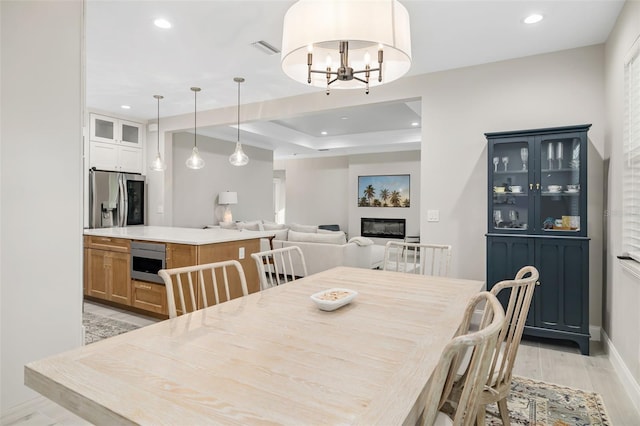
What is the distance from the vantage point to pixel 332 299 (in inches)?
65.1

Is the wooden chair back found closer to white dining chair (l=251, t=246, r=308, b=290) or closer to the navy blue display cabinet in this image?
white dining chair (l=251, t=246, r=308, b=290)

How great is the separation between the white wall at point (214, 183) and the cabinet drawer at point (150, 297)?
2.69 metres

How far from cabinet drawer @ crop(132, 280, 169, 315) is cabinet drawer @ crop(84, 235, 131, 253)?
402 millimetres

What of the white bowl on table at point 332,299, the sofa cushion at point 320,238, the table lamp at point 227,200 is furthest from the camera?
the table lamp at point 227,200

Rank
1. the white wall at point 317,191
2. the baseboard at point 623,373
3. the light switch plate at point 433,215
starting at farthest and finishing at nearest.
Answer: the white wall at point 317,191
the light switch plate at point 433,215
the baseboard at point 623,373

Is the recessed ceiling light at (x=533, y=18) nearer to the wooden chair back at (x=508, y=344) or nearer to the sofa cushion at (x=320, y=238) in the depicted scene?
the wooden chair back at (x=508, y=344)

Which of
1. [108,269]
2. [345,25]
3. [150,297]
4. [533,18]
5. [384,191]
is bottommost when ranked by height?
[150,297]

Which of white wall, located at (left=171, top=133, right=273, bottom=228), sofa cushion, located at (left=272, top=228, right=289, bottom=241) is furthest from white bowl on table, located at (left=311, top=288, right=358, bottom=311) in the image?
white wall, located at (left=171, top=133, right=273, bottom=228)

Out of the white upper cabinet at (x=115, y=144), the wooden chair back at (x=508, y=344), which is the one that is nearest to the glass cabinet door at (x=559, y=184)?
the wooden chair back at (x=508, y=344)

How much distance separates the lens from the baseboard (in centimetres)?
223

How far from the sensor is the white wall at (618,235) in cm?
234

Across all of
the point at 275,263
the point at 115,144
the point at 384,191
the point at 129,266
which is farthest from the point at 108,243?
the point at 384,191

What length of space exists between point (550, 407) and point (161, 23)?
3.89 m

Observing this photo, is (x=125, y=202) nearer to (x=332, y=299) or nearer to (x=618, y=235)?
(x=332, y=299)
